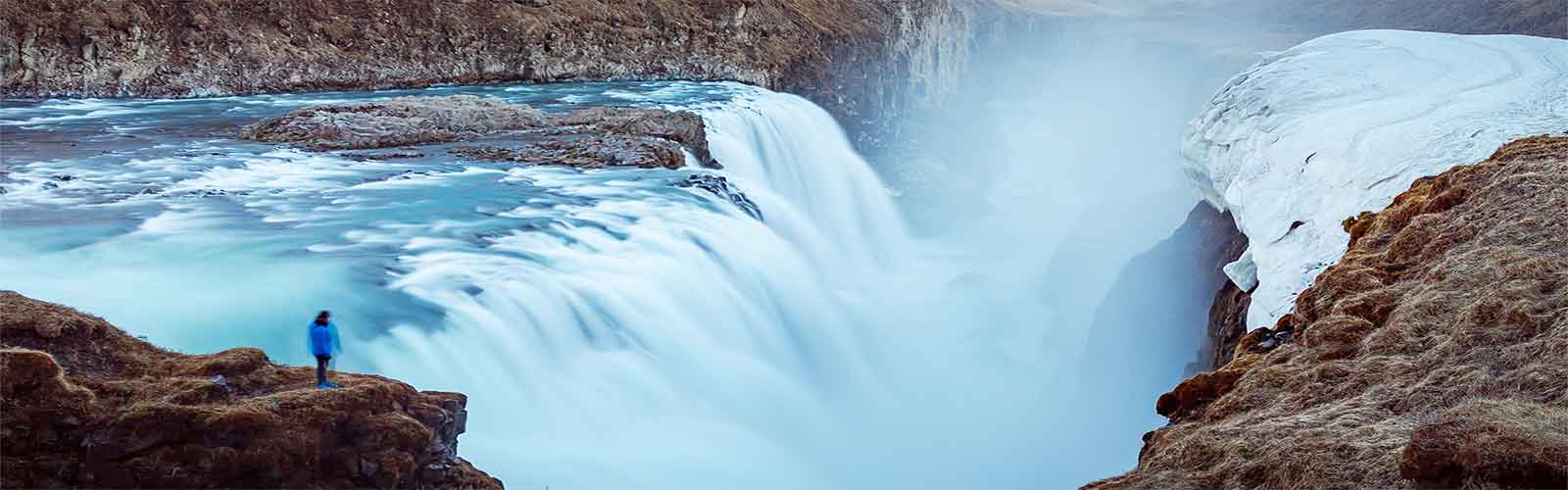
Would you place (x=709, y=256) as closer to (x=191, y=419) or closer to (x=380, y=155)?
(x=380, y=155)

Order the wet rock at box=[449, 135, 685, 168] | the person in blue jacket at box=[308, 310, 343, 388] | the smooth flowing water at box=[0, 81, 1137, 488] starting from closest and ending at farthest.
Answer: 1. the person in blue jacket at box=[308, 310, 343, 388]
2. the smooth flowing water at box=[0, 81, 1137, 488]
3. the wet rock at box=[449, 135, 685, 168]

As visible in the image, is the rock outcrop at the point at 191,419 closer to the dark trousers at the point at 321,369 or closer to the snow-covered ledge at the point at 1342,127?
the dark trousers at the point at 321,369

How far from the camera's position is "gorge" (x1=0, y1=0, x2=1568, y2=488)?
27.5 feet

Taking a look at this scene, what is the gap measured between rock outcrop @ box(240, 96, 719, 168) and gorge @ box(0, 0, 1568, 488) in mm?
97

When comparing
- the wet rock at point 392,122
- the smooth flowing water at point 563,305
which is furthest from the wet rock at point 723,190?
the wet rock at point 392,122

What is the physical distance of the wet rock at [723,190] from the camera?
17500 millimetres

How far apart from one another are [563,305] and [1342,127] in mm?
10096

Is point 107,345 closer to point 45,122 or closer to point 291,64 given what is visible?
point 45,122

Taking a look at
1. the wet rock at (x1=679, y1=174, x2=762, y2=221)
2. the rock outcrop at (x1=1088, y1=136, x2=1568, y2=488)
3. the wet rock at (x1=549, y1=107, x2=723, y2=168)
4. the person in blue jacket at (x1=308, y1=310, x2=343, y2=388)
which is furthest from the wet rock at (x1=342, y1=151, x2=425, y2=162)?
the rock outcrop at (x1=1088, y1=136, x2=1568, y2=488)

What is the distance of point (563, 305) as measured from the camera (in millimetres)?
11344

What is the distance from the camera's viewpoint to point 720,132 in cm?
2381

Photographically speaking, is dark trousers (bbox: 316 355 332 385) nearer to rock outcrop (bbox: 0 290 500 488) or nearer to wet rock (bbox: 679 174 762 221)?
rock outcrop (bbox: 0 290 500 488)

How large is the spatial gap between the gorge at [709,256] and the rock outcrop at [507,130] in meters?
0.10

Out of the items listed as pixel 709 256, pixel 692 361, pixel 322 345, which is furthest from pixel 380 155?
pixel 322 345
